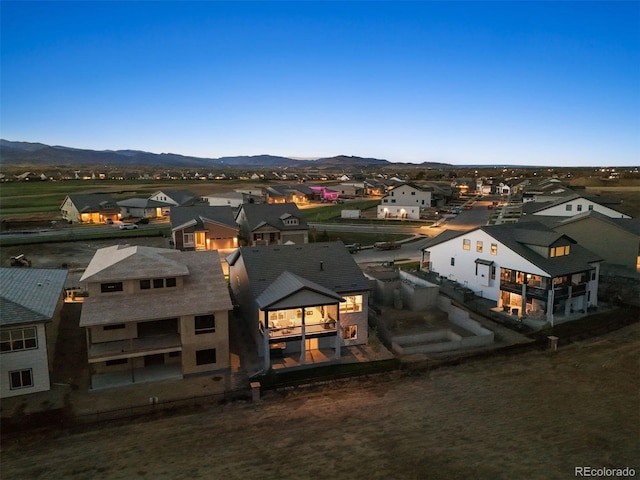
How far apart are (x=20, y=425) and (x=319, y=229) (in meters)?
56.2

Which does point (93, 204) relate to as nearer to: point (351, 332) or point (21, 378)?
point (21, 378)

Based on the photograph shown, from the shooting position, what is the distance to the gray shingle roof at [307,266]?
3031 cm

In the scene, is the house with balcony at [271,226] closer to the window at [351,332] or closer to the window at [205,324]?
the window at [351,332]

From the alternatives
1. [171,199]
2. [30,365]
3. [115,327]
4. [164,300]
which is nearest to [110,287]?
[115,327]

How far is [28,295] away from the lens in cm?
2564

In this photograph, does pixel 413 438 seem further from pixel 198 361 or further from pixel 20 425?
pixel 20 425

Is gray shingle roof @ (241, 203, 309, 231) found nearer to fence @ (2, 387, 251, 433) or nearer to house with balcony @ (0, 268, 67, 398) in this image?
house with balcony @ (0, 268, 67, 398)

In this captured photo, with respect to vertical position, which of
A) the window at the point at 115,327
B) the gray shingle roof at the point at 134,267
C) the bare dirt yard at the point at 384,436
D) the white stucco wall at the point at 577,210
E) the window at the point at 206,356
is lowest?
the bare dirt yard at the point at 384,436

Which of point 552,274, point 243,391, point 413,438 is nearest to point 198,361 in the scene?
point 243,391

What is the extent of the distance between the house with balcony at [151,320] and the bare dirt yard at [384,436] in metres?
4.61

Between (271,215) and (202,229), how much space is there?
9940mm

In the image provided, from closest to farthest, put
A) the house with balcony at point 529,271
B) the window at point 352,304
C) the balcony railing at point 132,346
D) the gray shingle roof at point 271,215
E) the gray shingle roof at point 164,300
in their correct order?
the balcony railing at point 132,346, the gray shingle roof at point 164,300, the window at point 352,304, the house with balcony at point 529,271, the gray shingle roof at point 271,215

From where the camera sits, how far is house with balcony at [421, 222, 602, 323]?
35.3m


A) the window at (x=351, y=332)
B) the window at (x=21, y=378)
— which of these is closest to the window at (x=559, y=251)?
the window at (x=351, y=332)
